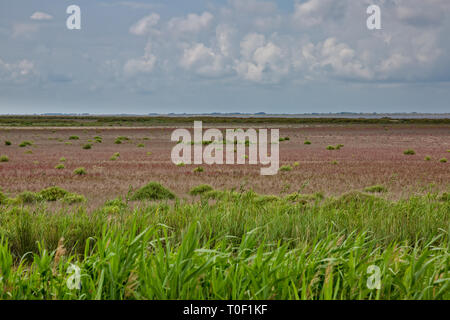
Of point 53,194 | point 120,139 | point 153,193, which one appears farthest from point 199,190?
point 120,139

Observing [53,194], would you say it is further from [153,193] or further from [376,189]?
[376,189]

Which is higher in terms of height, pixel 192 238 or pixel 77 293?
pixel 192 238

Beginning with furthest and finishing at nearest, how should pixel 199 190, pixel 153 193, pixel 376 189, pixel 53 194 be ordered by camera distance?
pixel 376 189 → pixel 199 190 → pixel 153 193 → pixel 53 194

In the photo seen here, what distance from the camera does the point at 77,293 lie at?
4043 millimetres

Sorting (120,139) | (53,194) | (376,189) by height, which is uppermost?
(120,139)

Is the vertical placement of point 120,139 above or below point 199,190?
above

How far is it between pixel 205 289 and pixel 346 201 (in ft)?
27.7

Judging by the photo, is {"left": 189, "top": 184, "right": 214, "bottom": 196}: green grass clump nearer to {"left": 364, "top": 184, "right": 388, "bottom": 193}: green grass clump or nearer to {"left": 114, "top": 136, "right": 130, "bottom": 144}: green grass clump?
{"left": 364, "top": 184, "right": 388, "bottom": 193}: green grass clump

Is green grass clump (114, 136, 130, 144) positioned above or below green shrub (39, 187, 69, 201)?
above

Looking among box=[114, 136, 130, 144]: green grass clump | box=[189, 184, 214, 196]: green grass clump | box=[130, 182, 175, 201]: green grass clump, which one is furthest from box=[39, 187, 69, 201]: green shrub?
box=[114, 136, 130, 144]: green grass clump

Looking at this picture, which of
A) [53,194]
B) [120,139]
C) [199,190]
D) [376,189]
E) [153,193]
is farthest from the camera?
[120,139]

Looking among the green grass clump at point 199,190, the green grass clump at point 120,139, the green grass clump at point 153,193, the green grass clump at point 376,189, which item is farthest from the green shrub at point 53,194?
the green grass clump at point 120,139
